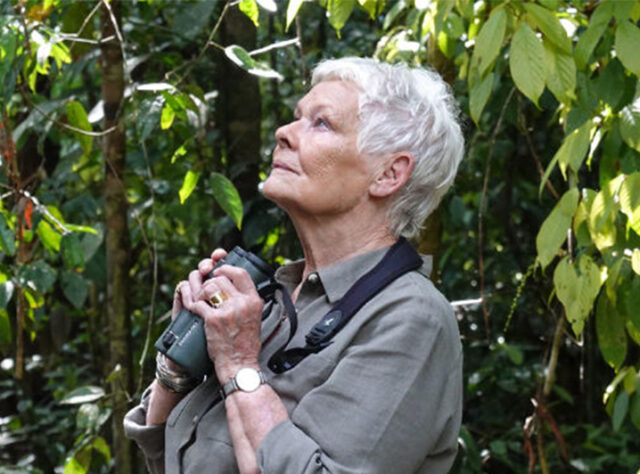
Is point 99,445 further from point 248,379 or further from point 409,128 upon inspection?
point 409,128

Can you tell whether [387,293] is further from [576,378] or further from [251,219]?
[576,378]

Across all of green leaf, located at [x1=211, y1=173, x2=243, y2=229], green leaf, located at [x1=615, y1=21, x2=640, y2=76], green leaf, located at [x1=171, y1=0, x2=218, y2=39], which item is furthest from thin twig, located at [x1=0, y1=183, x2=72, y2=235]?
green leaf, located at [x1=615, y1=21, x2=640, y2=76]

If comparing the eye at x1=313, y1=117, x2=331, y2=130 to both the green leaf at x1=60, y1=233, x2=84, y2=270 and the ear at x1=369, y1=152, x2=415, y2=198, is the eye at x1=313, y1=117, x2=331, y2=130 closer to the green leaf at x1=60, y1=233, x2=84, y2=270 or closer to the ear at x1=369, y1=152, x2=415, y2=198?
the ear at x1=369, y1=152, x2=415, y2=198

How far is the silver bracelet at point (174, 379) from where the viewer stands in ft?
6.52

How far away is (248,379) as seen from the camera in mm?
1822

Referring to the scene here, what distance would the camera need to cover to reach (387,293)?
1.89 m

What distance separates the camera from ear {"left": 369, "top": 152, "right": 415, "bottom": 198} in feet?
6.59

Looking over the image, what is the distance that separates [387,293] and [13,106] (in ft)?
9.25

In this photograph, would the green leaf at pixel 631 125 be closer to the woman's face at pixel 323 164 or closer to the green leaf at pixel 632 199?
the green leaf at pixel 632 199

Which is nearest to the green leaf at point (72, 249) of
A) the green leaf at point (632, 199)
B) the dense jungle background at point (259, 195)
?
the dense jungle background at point (259, 195)

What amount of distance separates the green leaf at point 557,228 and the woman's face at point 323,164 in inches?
16.4

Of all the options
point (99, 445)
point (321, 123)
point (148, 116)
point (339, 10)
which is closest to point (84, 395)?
point (99, 445)

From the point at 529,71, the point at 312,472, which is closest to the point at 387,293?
the point at 312,472

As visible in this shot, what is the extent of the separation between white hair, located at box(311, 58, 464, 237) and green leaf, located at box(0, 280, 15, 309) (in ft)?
4.63
